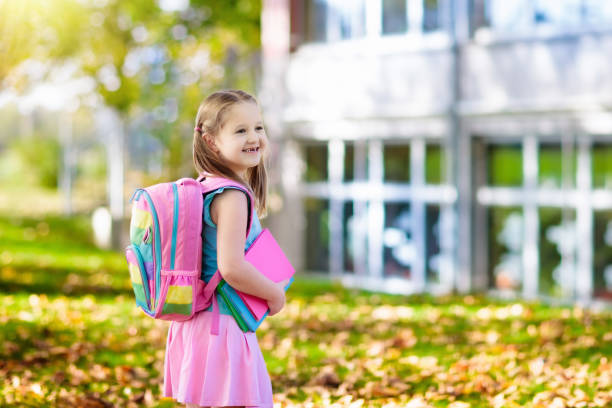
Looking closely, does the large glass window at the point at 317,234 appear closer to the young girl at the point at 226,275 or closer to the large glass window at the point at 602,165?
the large glass window at the point at 602,165

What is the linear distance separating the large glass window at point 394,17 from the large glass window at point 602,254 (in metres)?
3.80

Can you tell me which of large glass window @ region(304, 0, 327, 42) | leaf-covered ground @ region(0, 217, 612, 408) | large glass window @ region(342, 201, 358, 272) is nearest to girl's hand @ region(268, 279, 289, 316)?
leaf-covered ground @ region(0, 217, 612, 408)

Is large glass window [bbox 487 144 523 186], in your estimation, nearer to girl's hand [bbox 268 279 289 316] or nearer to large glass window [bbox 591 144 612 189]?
large glass window [bbox 591 144 612 189]

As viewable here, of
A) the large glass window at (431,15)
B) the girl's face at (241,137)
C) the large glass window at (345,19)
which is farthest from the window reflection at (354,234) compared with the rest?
the girl's face at (241,137)

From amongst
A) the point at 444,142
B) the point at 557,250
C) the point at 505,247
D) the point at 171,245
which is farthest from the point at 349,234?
the point at 171,245

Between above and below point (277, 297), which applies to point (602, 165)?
above

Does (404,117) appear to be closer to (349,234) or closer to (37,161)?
(349,234)

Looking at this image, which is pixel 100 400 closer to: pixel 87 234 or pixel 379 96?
pixel 379 96

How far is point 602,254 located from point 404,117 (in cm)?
324

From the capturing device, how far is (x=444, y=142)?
1249 cm

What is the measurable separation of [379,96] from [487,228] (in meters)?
2.39

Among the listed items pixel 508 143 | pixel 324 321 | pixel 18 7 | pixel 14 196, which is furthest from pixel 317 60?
pixel 14 196

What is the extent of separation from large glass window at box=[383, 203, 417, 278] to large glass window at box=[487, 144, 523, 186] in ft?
4.41

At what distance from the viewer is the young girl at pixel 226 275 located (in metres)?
3.21
